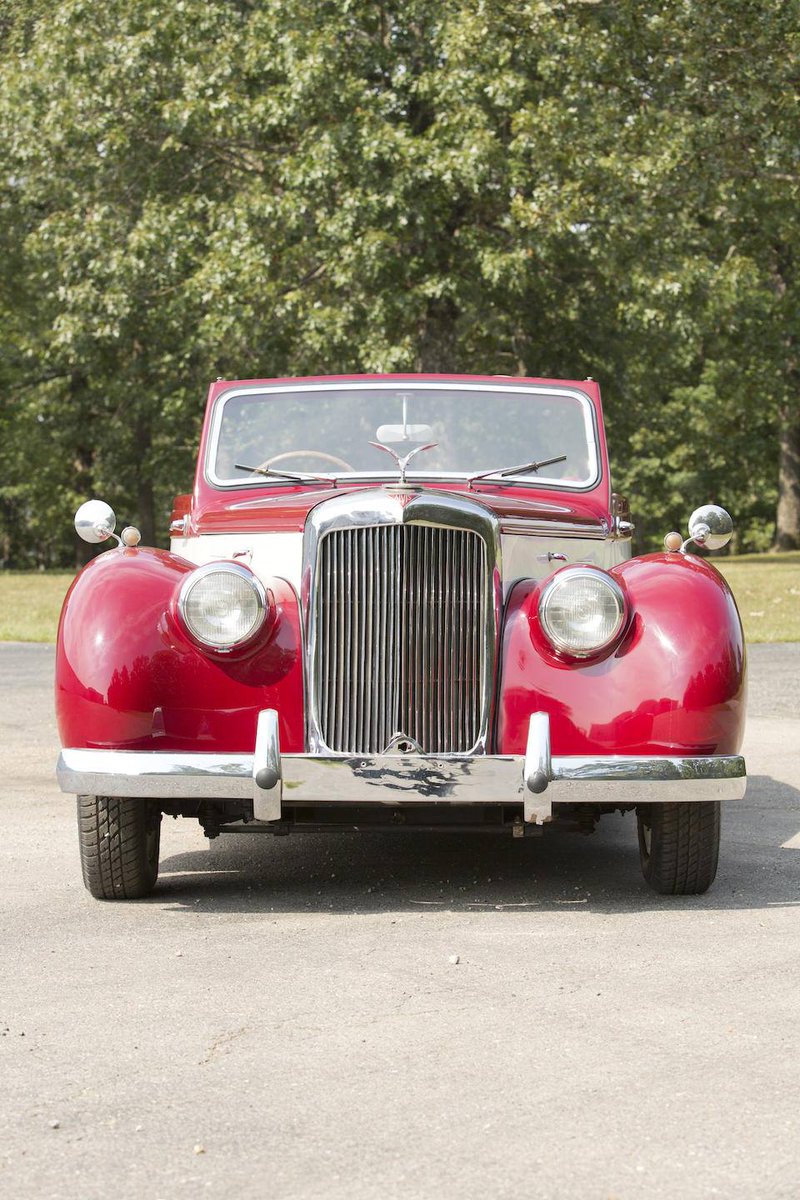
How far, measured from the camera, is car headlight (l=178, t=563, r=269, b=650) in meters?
5.52

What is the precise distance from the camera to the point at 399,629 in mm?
5516

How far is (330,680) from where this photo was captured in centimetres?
554

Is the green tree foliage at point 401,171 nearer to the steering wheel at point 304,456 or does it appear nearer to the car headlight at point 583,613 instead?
the steering wheel at point 304,456

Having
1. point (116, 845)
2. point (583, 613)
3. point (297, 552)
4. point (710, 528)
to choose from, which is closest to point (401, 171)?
point (710, 528)

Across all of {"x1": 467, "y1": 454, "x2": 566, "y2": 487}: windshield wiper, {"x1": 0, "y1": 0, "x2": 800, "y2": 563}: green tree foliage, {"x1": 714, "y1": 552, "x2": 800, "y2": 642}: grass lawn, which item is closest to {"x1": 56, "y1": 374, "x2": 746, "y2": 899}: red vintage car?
{"x1": 467, "y1": 454, "x2": 566, "y2": 487}: windshield wiper

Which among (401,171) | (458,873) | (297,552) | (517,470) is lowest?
(458,873)

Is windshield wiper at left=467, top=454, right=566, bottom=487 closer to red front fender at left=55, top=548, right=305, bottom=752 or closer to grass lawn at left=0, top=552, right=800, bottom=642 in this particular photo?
red front fender at left=55, top=548, right=305, bottom=752

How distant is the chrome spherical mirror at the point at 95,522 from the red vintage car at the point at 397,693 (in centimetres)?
59

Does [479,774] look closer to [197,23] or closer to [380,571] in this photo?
[380,571]

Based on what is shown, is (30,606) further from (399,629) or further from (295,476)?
(399,629)

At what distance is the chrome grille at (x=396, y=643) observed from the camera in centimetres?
553

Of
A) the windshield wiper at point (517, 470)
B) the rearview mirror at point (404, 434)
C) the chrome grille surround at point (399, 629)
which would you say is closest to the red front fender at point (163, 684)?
the chrome grille surround at point (399, 629)

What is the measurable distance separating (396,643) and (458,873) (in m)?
1.19

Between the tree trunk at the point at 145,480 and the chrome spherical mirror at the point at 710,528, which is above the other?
the chrome spherical mirror at the point at 710,528
